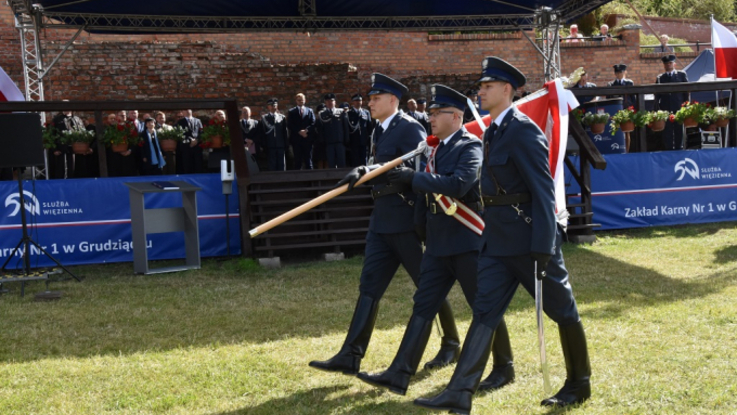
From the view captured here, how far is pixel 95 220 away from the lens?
437 inches

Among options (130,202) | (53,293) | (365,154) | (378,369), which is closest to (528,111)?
(378,369)

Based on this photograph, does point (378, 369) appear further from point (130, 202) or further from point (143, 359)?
point (130, 202)

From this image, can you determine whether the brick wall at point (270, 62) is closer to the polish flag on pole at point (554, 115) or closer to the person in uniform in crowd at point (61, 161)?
the person in uniform in crowd at point (61, 161)

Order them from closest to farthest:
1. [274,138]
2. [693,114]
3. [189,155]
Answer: [693,114] < [189,155] < [274,138]

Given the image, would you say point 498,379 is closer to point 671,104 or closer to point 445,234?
point 445,234

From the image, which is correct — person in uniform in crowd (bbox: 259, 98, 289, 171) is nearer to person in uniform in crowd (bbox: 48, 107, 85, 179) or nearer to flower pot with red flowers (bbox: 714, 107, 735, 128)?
person in uniform in crowd (bbox: 48, 107, 85, 179)

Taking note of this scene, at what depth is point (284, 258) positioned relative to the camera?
1152 cm

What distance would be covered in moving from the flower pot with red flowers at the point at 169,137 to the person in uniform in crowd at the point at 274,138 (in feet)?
7.98

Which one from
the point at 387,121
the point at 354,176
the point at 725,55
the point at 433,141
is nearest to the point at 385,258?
the point at 354,176

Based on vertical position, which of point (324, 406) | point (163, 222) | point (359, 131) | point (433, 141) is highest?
point (359, 131)

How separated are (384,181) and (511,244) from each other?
1272 millimetres

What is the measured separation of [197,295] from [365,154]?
23.4 ft

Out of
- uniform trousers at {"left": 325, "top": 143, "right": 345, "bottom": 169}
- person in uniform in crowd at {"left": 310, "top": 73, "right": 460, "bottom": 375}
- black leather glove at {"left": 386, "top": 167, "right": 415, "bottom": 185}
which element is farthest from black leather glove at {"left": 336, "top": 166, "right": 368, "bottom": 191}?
uniform trousers at {"left": 325, "top": 143, "right": 345, "bottom": 169}

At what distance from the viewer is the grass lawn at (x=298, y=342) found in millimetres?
4949
